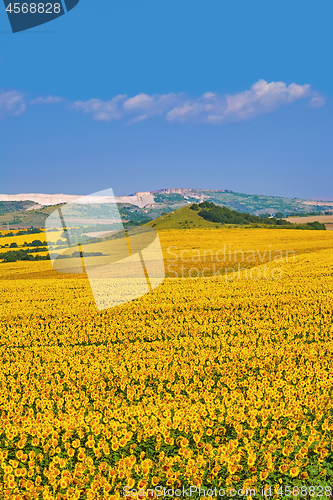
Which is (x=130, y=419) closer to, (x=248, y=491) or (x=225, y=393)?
(x=225, y=393)

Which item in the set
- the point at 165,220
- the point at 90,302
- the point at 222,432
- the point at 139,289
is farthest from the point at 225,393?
the point at 165,220

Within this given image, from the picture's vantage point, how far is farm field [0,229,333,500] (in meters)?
5.73

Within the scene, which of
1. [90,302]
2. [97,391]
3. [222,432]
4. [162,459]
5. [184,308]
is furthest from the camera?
[90,302]

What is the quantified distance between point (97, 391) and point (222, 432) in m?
3.63

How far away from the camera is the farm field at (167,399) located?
18.8 ft

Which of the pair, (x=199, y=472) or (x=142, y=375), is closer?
(x=199, y=472)

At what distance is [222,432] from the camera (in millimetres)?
6930

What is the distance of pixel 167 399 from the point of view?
8547 mm

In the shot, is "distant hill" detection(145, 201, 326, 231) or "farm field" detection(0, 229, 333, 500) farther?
"distant hill" detection(145, 201, 326, 231)

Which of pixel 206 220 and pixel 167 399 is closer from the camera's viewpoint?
pixel 167 399

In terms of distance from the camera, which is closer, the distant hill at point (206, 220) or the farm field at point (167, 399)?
the farm field at point (167, 399)

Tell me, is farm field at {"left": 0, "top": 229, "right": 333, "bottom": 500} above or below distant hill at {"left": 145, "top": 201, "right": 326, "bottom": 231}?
below

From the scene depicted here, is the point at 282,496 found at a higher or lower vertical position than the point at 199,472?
lower

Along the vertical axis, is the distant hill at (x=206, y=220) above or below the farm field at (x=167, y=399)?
above
